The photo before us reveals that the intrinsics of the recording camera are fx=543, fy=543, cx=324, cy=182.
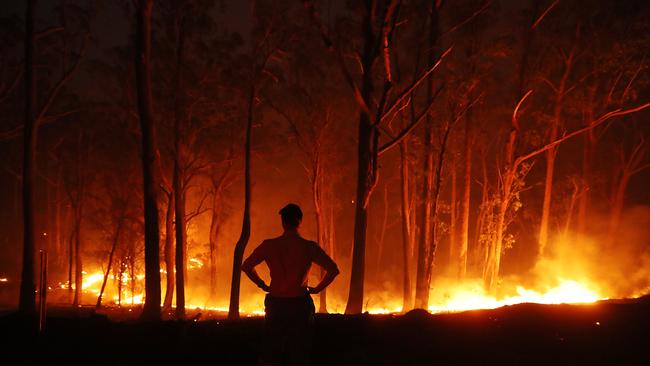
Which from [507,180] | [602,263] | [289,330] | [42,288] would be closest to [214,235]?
[507,180]

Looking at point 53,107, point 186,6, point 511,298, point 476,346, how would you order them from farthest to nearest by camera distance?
point 53,107, point 511,298, point 186,6, point 476,346

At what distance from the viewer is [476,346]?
809 cm

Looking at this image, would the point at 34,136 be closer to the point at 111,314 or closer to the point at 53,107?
the point at 111,314

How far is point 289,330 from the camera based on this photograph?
5332 mm

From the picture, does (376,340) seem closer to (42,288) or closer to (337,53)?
(42,288)

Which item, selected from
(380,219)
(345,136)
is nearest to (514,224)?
(380,219)

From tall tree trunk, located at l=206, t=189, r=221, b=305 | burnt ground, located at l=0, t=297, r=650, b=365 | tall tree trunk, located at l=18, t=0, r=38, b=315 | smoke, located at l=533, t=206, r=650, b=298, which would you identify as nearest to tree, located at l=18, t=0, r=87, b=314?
tall tree trunk, located at l=18, t=0, r=38, b=315

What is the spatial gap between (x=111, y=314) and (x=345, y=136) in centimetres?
1683

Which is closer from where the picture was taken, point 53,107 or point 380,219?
point 53,107

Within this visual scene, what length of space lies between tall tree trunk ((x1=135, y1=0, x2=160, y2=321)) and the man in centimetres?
981

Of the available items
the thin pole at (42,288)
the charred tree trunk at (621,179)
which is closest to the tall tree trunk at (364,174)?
the thin pole at (42,288)

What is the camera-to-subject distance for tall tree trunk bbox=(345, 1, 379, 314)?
15.7 m

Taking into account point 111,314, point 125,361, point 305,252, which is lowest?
point 111,314

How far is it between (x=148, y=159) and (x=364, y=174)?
6.02m
